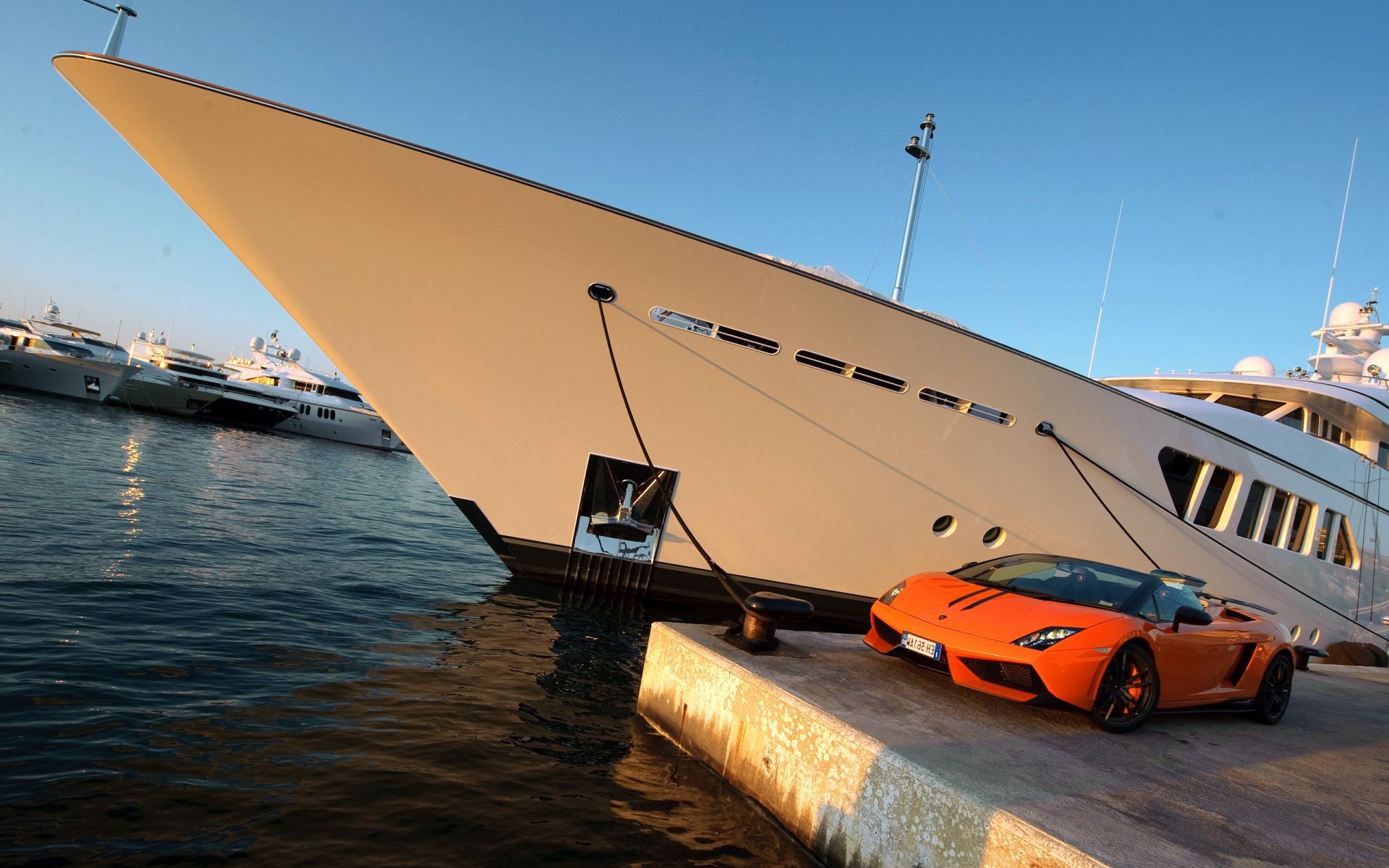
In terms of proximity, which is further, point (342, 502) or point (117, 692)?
point (342, 502)

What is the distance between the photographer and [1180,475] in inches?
376

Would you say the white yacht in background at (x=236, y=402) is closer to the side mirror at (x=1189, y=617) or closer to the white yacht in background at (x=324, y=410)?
the white yacht in background at (x=324, y=410)

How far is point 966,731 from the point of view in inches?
151

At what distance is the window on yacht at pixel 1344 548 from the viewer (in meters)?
11.2

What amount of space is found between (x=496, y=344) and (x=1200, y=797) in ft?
21.1

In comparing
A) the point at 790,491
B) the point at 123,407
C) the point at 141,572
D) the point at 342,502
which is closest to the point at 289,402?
the point at 123,407

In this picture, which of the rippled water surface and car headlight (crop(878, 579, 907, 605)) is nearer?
the rippled water surface

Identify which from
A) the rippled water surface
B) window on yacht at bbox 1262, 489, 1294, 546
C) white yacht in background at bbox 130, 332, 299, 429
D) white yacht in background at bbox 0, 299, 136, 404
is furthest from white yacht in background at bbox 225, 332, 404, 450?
window on yacht at bbox 1262, 489, 1294, 546

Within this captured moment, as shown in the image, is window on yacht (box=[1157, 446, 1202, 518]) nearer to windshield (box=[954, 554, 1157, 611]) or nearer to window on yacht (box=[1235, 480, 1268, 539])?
window on yacht (box=[1235, 480, 1268, 539])

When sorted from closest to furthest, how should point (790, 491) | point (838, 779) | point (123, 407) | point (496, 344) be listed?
point (838, 779)
point (496, 344)
point (790, 491)
point (123, 407)

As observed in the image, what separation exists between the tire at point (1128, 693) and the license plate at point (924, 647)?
91cm

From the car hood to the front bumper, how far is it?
0.09 m

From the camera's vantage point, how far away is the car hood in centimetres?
416

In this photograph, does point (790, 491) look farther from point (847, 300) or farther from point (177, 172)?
point (177, 172)
